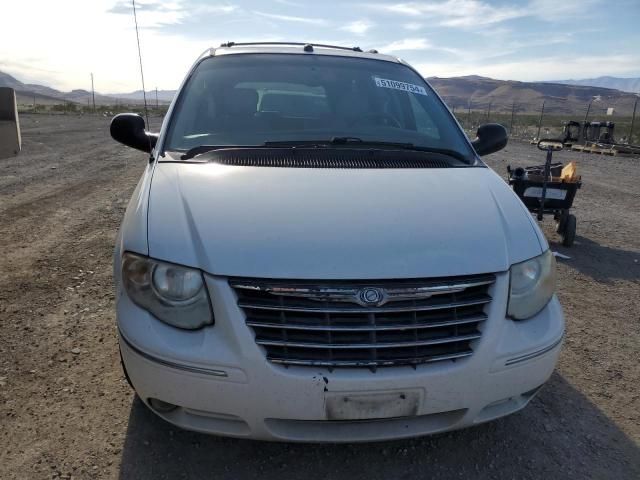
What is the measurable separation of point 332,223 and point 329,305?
1.24 feet

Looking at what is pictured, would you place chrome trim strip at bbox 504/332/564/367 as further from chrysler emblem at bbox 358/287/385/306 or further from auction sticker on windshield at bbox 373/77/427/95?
auction sticker on windshield at bbox 373/77/427/95

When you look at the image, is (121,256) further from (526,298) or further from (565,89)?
(565,89)

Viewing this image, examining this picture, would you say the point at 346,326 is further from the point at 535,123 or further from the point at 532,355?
the point at 535,123

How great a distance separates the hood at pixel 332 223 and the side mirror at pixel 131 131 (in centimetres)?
88

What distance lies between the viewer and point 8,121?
11.2 feet

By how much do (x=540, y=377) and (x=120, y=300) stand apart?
180 cm

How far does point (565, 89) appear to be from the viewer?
157 m

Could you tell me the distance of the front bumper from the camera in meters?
1.87

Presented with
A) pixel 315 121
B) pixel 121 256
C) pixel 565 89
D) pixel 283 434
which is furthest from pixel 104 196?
pixel 565 89

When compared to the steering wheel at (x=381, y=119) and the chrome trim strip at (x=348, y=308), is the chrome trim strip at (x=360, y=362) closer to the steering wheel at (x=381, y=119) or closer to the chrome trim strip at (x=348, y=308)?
the chrome trim strip at (x=348, y=308)

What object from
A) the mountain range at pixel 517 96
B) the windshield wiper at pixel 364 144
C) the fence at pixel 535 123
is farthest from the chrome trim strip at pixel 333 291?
the mountain range at pixel 517 96

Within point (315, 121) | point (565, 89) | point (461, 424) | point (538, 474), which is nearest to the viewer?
point (461, 424)

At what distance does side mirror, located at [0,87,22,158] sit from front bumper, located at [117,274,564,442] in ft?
6.51

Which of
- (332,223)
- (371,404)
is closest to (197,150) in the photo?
(332,223)
